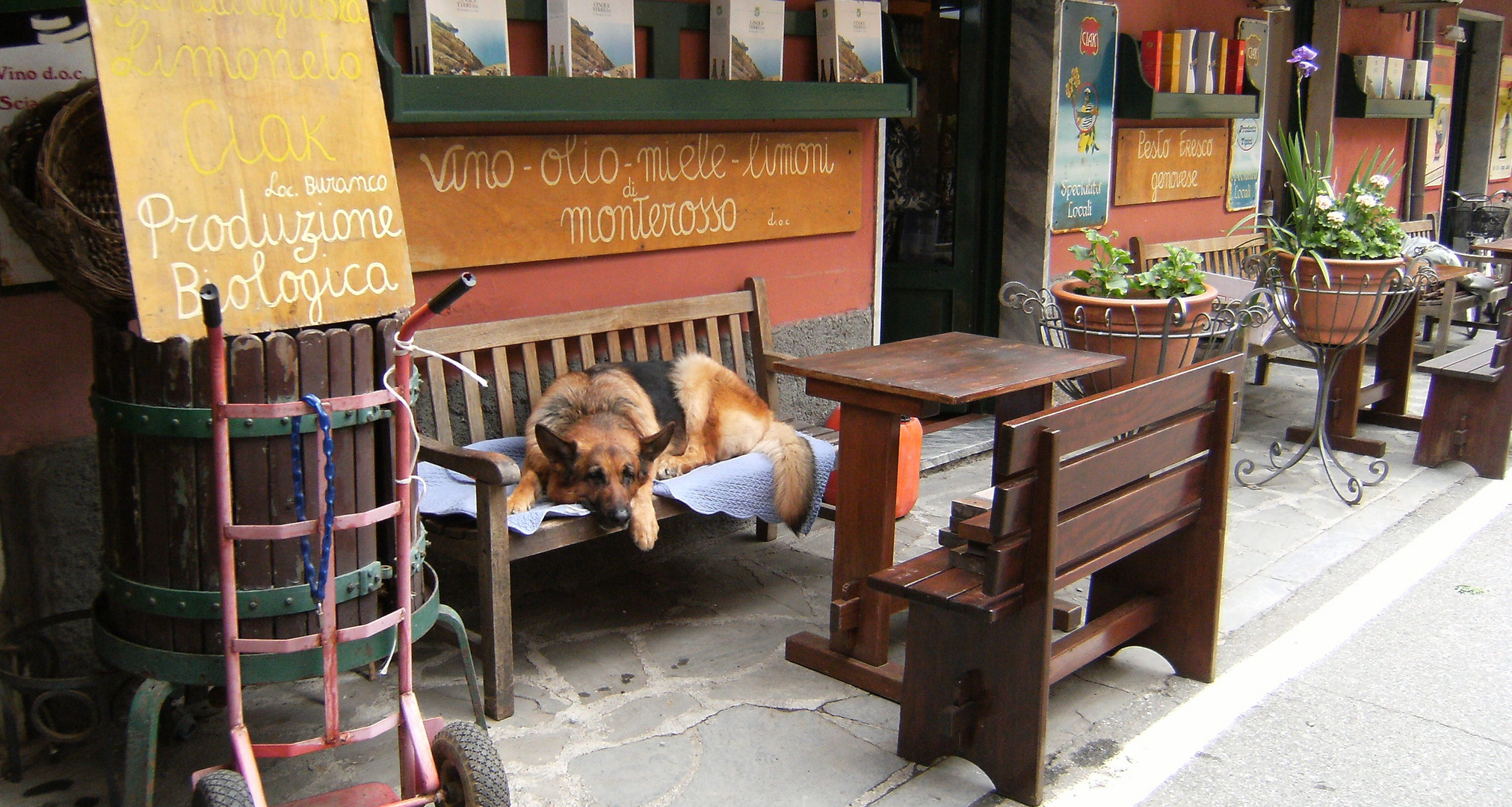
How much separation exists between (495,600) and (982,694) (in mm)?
1478

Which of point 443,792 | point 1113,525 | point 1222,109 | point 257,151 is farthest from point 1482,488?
point 257,151

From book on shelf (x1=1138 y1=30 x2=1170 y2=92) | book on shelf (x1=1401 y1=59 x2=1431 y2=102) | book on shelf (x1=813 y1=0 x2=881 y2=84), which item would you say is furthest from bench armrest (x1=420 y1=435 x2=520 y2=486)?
book on shelf (x1=1401 y1=59 x2=1431 y2=102)

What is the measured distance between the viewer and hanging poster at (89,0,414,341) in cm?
238

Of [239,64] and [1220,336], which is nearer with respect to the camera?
[239,64]

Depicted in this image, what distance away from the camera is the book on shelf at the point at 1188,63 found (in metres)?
7.65

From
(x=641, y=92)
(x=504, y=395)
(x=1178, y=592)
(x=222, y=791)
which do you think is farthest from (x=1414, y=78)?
(x=222, y=791)

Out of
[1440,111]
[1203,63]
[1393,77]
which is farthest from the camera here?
[1440,111]

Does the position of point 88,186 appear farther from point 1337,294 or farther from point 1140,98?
point 1140,98

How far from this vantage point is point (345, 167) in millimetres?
2734

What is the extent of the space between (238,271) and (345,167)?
379 mm

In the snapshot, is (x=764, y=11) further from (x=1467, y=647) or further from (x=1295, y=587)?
(x=1467, y=647)

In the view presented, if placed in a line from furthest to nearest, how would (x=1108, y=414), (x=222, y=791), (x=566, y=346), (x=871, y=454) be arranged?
(x=566, y=346) < (x=871, y=454) < (x=1108, y=414) < (x=222, y=791)

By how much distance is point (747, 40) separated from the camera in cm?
495

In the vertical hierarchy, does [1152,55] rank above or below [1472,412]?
above
